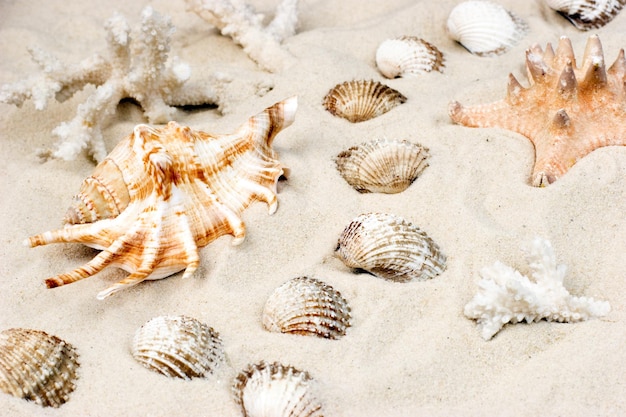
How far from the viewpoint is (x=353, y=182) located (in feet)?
8.38

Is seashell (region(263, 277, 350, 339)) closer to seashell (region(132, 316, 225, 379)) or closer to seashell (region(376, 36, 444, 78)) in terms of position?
seashell (region(132, 316, 225, 379))

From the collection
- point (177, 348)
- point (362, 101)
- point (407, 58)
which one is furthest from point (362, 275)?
point (407, 58)

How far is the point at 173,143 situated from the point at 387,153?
0.85 meters

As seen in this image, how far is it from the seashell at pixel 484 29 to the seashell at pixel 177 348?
7.42 feet

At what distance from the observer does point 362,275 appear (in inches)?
86.4

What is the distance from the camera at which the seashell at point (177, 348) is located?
6.05 ft

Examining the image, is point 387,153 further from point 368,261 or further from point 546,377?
point 546,377

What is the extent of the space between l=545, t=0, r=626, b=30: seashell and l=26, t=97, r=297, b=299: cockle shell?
2.16 m

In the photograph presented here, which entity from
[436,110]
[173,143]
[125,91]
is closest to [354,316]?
[173,143]

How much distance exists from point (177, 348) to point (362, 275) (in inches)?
27.2

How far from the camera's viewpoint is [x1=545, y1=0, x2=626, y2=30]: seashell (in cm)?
344

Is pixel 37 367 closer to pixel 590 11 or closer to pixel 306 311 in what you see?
pixel 306 311

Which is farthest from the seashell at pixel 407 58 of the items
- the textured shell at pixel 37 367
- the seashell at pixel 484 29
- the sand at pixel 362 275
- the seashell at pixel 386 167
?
the textured shell at pixel 37 367

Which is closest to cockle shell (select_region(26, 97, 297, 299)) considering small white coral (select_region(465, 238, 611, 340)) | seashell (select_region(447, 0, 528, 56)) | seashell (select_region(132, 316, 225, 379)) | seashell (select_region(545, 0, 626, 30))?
seashell (select_region(132, 316, 225, 379))
